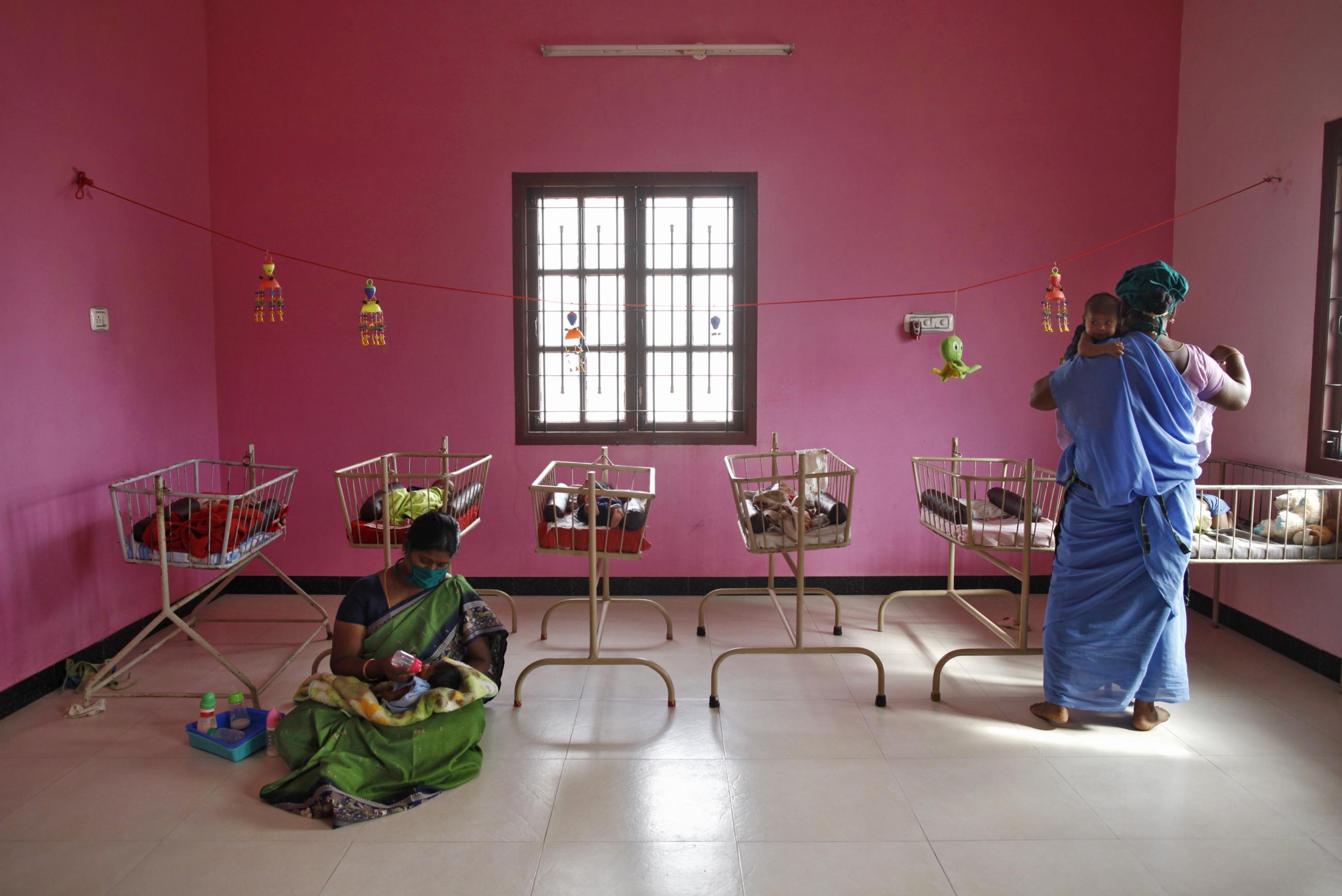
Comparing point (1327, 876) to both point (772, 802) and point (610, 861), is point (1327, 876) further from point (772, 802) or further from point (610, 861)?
point (610, 861)

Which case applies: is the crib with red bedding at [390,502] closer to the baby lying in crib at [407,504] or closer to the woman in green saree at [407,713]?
the baby lying in crib at [407,504]

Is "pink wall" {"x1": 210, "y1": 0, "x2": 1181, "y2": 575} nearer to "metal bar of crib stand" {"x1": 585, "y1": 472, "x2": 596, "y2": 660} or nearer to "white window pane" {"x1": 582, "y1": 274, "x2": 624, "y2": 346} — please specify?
"white window pane" {"x1": 582, "y1": 274, "x2": 624, "y2": 346}

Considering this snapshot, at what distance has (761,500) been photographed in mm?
4445

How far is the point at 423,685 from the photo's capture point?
3.48m

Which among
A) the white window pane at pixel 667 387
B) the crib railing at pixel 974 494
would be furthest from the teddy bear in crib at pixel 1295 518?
the white window pane at pixel 667 387

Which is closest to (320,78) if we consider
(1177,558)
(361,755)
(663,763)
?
(361,755)

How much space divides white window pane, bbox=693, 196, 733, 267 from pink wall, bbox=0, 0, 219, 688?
130 inches

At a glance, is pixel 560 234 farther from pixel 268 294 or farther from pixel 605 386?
pixel 268 294

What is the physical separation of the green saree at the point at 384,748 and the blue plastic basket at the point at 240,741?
21 centimetres

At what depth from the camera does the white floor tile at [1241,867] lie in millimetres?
2684

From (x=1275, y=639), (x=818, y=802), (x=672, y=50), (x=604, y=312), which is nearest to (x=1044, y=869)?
(x=818, y=802)

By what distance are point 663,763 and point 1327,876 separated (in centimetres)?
229

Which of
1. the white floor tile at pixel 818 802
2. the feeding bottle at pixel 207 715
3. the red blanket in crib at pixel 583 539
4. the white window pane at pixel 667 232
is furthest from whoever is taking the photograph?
the white window pane at pixel 667 232

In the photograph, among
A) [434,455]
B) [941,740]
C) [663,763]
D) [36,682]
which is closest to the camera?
[663,763]
